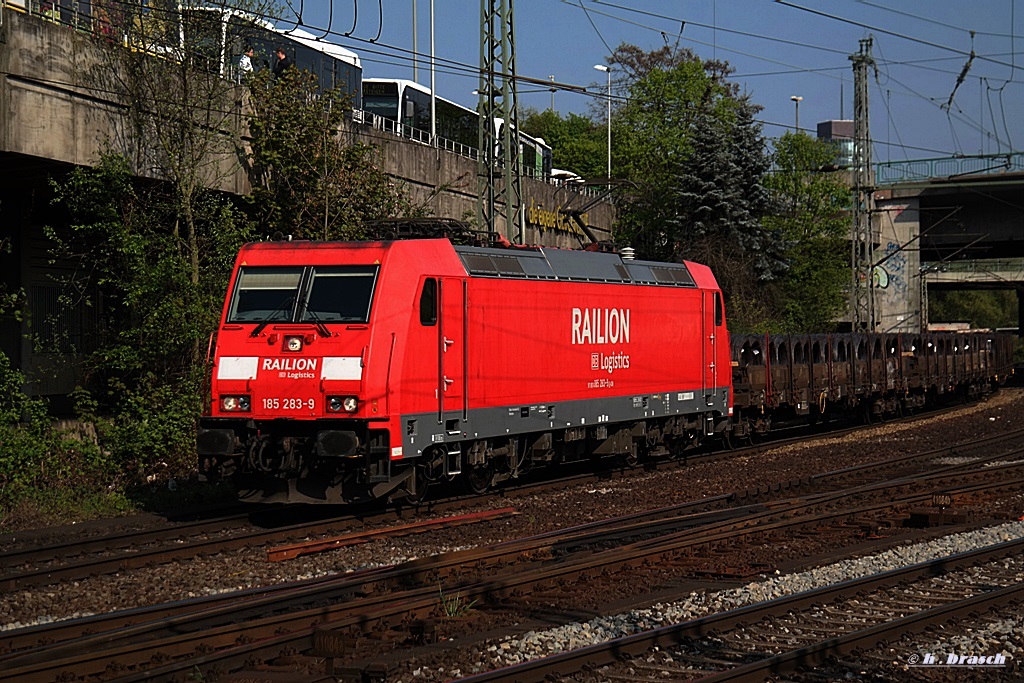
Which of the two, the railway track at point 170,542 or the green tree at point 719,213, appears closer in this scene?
the railway track at point 170,542

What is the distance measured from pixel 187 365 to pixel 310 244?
19.9ft

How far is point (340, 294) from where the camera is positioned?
14.5 meters

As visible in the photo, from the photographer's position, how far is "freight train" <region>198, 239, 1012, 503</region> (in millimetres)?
14023

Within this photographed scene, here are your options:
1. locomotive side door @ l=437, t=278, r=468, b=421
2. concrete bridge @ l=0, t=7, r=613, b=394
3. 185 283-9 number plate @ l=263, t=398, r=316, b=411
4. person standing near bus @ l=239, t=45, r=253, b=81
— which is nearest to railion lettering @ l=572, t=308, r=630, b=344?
locomotive side door @ l=437, t=278, r=468, b=421

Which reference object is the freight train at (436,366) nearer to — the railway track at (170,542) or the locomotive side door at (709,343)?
the locomotive side door at (709,343)

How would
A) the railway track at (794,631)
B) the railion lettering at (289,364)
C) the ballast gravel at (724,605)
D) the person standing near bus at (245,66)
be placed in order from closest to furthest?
the railway track at (794,631)
the ballast gravel at (724,605)
the railion lettering at (289,364)
the person standing near bus at (245,66)

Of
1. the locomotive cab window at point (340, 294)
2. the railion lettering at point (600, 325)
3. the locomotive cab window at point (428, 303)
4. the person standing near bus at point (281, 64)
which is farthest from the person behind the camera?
the person standing near bus at point (281, 64)

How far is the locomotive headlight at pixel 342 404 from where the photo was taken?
1381 cm

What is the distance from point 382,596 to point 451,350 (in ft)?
19.3

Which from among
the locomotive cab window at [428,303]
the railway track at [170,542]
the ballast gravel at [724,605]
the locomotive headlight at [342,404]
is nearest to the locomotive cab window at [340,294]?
the locomotive cab window at [428,303]

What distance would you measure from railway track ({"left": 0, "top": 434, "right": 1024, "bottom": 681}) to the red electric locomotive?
2475 mm

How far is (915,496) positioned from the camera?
630 inches

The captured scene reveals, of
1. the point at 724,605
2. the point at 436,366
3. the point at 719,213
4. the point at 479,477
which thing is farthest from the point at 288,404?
the point at 719,213

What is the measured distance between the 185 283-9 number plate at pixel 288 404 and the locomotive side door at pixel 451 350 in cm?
175
